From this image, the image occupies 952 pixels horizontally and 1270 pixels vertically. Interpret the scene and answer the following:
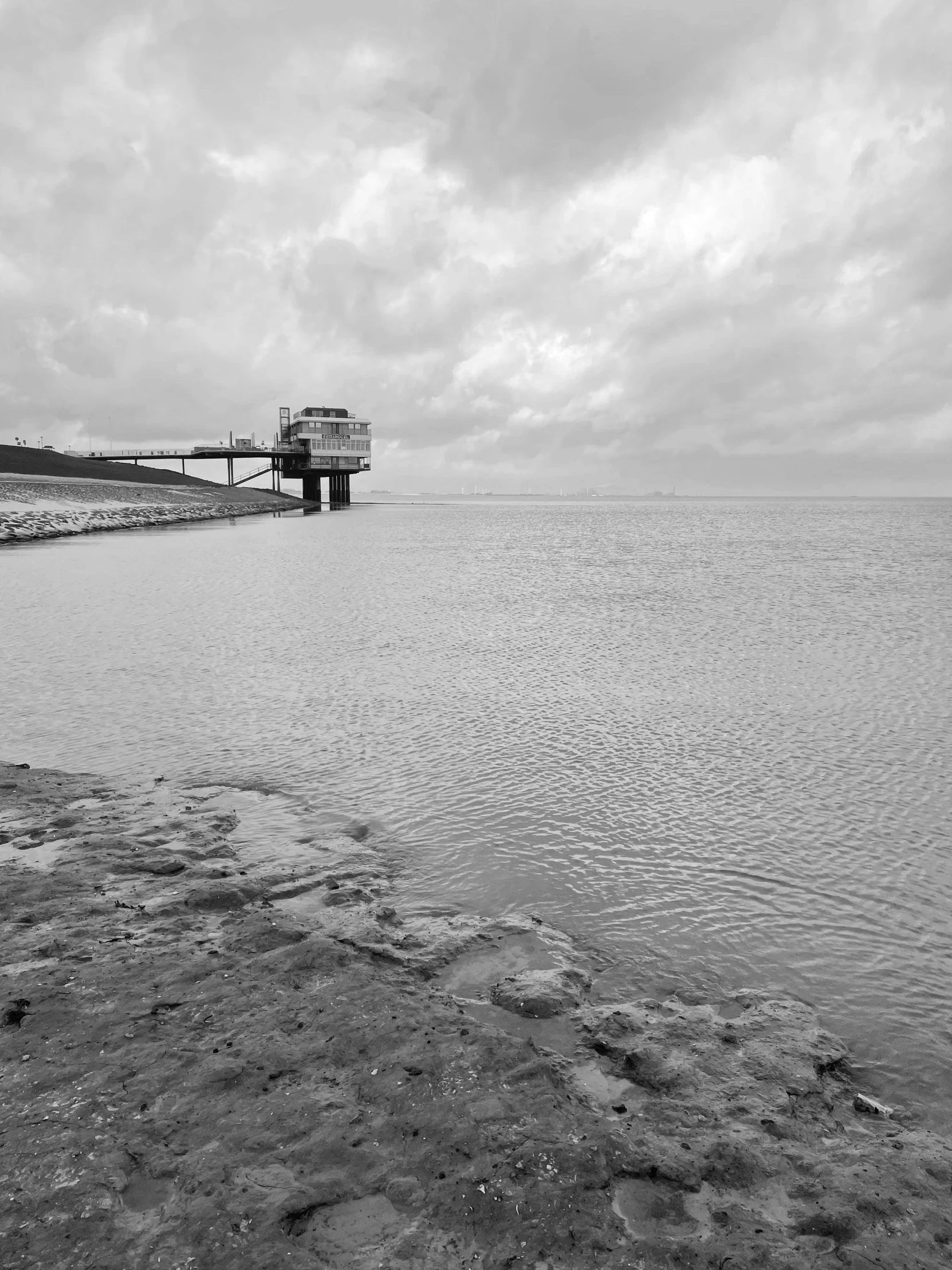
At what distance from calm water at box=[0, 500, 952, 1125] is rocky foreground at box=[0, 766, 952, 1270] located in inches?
29.2

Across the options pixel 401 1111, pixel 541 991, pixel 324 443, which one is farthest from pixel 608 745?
pixel 324 443

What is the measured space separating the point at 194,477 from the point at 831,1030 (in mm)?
136834

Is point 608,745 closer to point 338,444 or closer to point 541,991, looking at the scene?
point 541,991

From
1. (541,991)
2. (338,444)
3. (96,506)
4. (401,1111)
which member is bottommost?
(541,991)

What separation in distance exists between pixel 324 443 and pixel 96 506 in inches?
1851

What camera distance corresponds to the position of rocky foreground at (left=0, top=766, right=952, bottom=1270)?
309 centimetres

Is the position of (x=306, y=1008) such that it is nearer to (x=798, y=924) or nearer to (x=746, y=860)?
(x=798, y=924)

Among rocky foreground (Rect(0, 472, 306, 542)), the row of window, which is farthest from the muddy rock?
the row of window

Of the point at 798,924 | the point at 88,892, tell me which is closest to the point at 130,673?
the point at 88,892

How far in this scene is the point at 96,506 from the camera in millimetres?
67812

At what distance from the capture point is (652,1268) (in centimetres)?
302

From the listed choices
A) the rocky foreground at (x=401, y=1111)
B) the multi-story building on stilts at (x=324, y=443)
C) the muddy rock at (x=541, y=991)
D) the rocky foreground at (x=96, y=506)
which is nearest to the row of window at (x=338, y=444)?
the multi-story building on stilts at (x=324, y=443)

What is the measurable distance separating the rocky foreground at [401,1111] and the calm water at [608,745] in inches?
29.2

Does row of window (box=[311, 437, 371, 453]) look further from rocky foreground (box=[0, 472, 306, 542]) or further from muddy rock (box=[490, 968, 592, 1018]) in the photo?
muddy rock (box=[490, 968, 592, 1018])
